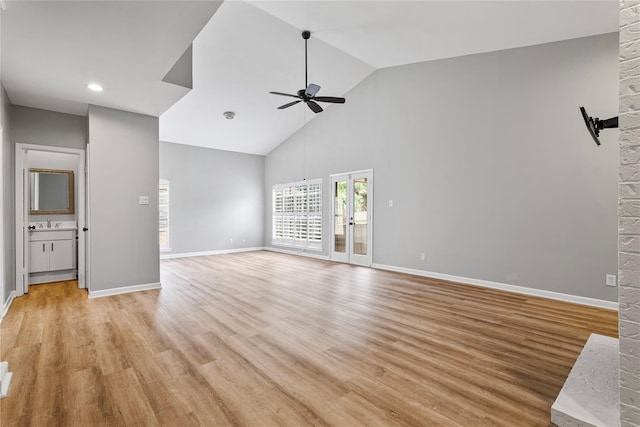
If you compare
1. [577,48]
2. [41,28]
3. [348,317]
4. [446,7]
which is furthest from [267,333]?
[577,48]

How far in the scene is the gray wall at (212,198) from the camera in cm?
779

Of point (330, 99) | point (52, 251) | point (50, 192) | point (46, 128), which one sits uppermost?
point (330, 99)

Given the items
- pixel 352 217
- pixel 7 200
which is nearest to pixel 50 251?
pixel 7 200

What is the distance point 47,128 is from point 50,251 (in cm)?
200

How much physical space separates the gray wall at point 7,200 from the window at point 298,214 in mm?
5509

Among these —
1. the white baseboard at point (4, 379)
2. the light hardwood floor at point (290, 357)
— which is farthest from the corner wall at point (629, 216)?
the white baseboard at point (4, 379)

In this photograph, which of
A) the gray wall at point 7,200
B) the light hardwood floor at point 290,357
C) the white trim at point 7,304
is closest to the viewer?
the light hardwood floor at point 290,357

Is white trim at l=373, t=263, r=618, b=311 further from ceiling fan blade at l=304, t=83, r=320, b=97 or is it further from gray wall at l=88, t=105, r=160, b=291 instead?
gray wall at l=88, t=105, r=160, b=291

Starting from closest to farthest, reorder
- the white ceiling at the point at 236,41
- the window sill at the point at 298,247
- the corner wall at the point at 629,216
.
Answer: the corner wall at the point at 629,216 < the white ceiling at the point at 236,41 < the window sill at the point at 298,247

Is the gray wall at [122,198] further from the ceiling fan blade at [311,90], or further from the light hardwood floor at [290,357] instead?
the ceiling fan blade at [311,90]

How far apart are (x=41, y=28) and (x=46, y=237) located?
3805 millimetres

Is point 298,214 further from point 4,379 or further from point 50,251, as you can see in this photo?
point 4,379

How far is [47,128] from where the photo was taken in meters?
4.52

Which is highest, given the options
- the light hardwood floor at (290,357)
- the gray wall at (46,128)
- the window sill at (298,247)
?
the gray wall at (46,128)
